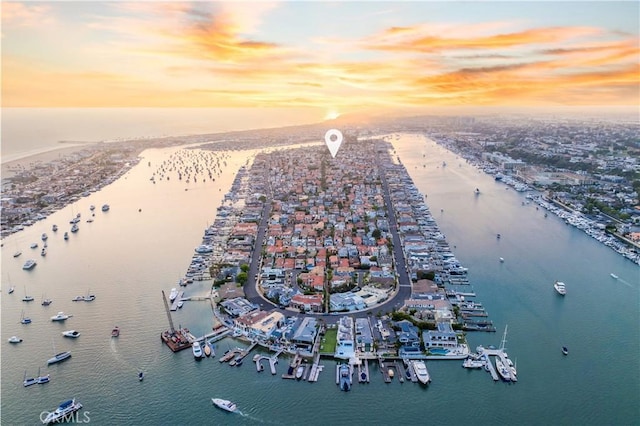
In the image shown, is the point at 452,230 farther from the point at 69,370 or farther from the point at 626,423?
the point at 69,370

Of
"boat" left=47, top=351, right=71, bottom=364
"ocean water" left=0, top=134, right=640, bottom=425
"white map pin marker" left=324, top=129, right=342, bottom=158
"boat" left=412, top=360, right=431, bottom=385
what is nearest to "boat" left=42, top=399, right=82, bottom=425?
"ocean water" left=0, top=134, right=640, bottom=425

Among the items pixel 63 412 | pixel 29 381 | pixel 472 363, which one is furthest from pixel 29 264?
pixel 472 363

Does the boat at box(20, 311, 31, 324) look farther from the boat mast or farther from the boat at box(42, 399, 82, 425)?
the boat at box(42, 399, 82, 425)

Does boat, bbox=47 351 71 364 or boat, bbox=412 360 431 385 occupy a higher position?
boat, bbox=47 351 71 364

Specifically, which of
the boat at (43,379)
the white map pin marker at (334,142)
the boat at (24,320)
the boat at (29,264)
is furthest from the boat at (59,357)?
the white map pin marker at (334,142)

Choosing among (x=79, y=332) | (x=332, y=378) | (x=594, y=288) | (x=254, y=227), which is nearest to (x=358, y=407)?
(x=332, y=378)

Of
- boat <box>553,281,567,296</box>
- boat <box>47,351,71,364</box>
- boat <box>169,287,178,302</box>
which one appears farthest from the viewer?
boat <box>553,281,567,296</box>
